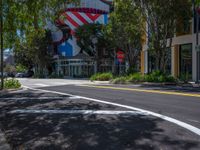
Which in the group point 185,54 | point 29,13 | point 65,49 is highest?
point 65,49

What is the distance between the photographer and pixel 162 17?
28594 mm

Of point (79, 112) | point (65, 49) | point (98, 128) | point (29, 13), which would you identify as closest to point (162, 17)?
point (29, 13)

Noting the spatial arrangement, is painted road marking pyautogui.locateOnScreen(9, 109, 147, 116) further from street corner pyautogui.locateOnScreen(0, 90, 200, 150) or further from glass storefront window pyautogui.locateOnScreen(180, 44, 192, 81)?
glass storefront window pyautogui.locateOnScreen(180, 44, 192, 81)

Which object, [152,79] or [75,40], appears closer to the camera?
[152,79]

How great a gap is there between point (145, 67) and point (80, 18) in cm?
3031

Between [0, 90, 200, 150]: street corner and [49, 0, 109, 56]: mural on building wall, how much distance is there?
192ft

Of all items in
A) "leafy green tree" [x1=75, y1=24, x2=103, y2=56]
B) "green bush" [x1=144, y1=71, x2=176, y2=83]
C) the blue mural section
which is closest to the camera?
"green bush" [x1=144, y1=71, x2=176, y2=83]

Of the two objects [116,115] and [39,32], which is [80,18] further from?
[116,115]

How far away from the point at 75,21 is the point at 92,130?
64.4 metres

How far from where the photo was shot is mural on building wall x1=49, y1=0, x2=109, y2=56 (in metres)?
71.0

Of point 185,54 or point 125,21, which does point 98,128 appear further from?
point 185,54

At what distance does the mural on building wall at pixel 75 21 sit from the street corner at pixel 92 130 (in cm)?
5845

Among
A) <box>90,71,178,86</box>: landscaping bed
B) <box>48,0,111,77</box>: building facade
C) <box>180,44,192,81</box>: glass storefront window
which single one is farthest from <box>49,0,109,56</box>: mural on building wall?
<box>90,71,178,86</box>: landscaping bed

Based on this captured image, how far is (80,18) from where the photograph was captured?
235 ft
